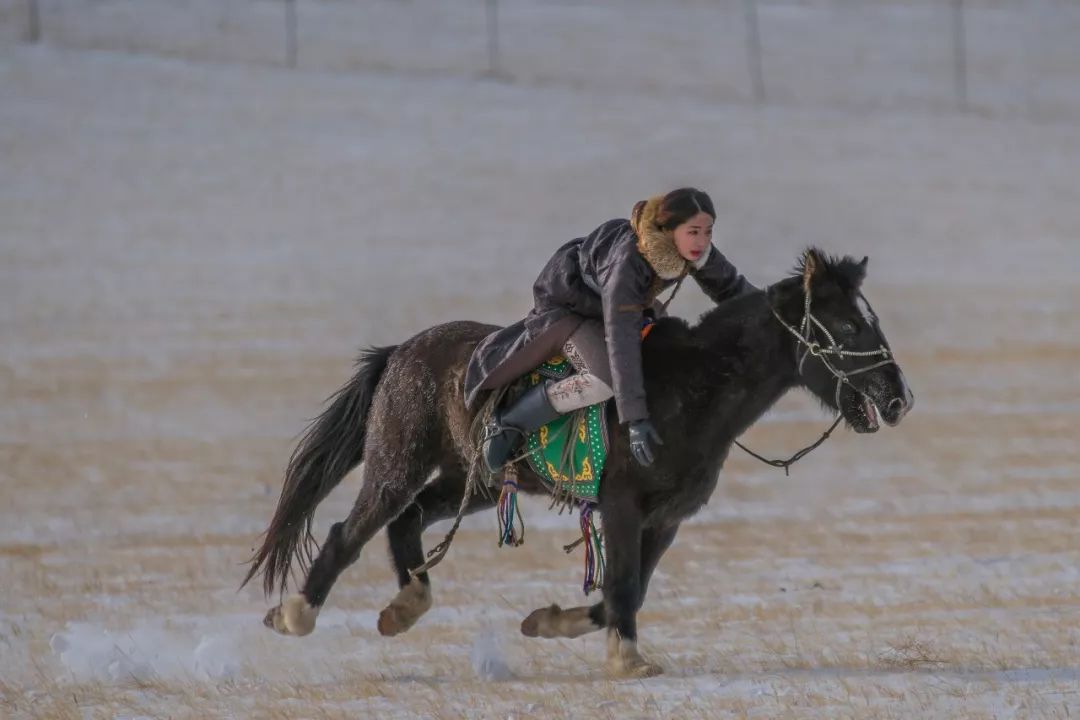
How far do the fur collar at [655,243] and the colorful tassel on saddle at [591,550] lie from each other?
1.08 metres

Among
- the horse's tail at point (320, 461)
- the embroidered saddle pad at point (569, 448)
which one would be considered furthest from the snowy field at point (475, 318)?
the embroidered saddle pad at point (569, 448)

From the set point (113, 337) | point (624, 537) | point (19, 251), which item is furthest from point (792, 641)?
point (19, 251)

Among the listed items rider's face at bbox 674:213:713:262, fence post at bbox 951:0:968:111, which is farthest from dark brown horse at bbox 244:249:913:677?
fence post at bbox 951:0:968:111

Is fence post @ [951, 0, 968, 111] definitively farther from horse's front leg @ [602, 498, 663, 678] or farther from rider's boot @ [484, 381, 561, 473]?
horse's front leg @ [602, 498, 663, 678]

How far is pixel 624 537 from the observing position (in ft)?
22.5

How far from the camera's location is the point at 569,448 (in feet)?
23.1

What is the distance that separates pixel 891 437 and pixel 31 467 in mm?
8211

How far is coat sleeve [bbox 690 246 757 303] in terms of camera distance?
7.31 m

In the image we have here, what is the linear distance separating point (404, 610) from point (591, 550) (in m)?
1.04

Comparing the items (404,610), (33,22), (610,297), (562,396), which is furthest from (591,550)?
(33,22)

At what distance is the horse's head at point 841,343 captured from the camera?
6758mm

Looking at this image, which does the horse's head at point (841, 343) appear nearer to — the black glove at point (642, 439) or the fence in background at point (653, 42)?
the black glove at point (642, 439)

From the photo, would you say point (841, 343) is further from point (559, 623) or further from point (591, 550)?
point (559, 623)

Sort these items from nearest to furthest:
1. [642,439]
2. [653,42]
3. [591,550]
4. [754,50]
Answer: [642,439] → [591,550] → [754,50] → [653,42]
